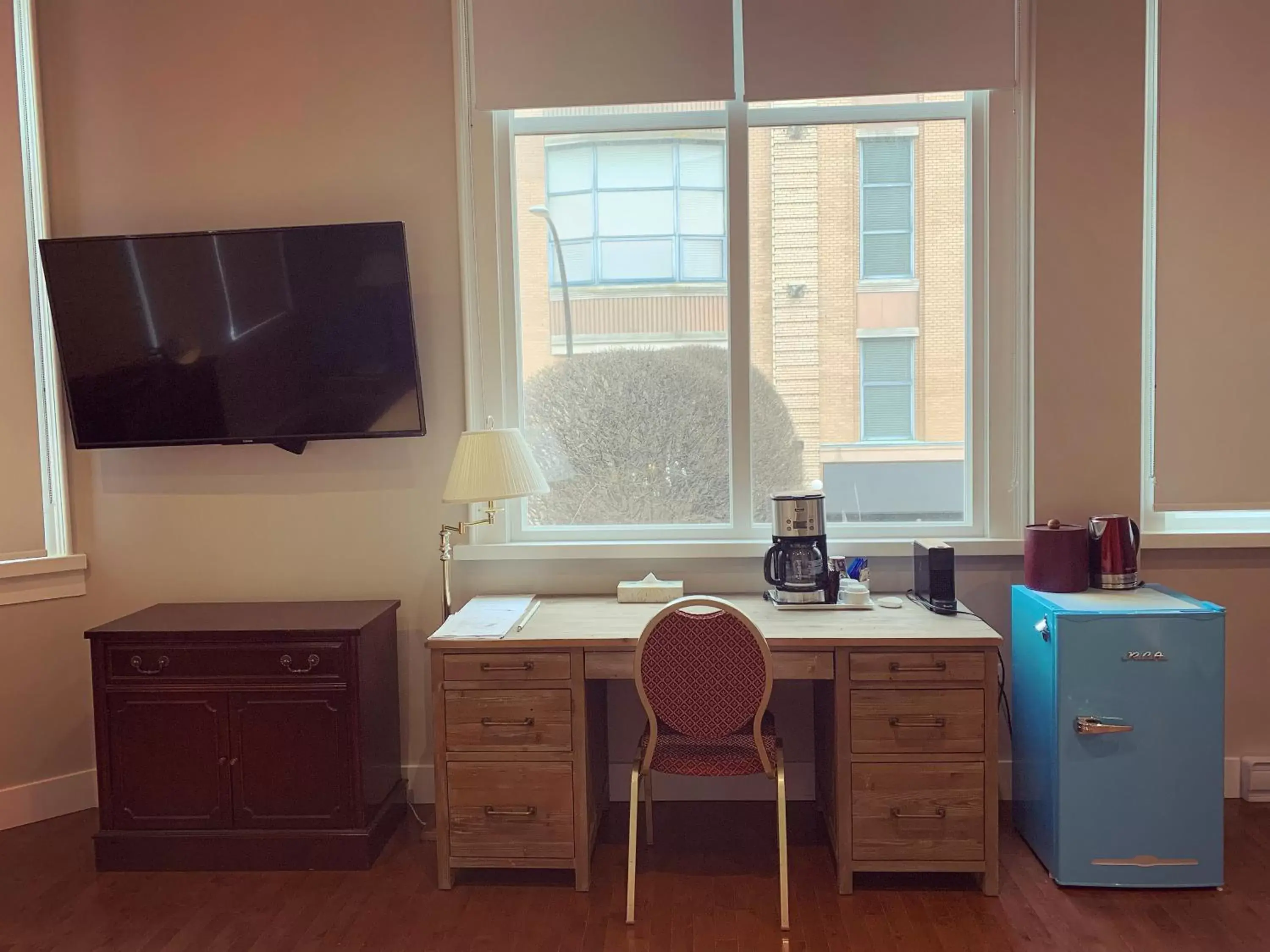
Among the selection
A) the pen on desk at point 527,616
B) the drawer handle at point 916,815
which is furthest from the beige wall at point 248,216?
the drawer handle at point 916,815

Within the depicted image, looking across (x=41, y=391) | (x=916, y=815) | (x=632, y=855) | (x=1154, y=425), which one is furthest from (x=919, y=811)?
(x=41, y=391)

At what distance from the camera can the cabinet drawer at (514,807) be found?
2422 mm

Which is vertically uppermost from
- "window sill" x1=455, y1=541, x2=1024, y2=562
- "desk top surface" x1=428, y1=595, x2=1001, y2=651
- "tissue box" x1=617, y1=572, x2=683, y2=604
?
"window sill" x1=455, y1=541, x2=1024, y2=562

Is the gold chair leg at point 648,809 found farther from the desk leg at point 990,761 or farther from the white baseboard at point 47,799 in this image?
the white baseboard at point 47,799

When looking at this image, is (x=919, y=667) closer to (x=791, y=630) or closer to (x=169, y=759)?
(x=791, y=630)

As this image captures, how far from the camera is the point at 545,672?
241cm

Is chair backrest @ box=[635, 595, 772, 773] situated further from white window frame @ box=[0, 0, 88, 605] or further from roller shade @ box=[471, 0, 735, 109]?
white window frame @ box=[0, 0, 88, 605]

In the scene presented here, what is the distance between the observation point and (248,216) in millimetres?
2979

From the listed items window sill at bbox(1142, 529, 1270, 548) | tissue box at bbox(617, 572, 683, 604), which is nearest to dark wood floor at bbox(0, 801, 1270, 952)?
tissue box at bbox(617, 572, 683, 604)

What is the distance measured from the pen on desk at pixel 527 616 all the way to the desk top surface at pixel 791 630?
0.04ft

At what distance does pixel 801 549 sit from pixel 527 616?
33.2 inches

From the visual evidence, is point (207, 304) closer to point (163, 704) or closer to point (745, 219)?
point (163, 704)

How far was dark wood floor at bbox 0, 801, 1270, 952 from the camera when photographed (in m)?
2.20

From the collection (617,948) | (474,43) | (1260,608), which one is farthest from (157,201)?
(1260,608)
